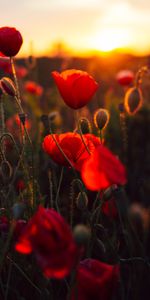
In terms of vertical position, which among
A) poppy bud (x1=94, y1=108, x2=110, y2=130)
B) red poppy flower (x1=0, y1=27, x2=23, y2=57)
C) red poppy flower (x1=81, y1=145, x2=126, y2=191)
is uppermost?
red poppy flower (x1=0, y1=27, x2=23, y2=57)

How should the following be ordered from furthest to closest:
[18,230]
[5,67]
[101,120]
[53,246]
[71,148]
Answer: [5,67], [101,120], [71,148], [18,230], [53,246]

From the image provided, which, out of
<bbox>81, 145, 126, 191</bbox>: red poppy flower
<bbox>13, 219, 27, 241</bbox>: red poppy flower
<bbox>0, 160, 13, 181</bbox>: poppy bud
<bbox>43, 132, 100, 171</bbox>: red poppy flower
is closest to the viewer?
<bbox>81, 145, 126, 191</bbox>: red poppy flower

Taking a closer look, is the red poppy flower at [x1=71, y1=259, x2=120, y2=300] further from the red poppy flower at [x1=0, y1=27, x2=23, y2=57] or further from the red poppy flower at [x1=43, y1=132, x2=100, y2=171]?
the red poppy flower at [x1=0, y1=27, x2=23, y2=57]

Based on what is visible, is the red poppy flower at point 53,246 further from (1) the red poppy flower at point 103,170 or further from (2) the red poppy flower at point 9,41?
(2) the red poppy flower at point 9,41

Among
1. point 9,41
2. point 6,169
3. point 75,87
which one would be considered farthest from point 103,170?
point 9,41

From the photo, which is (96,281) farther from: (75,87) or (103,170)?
(75,87)

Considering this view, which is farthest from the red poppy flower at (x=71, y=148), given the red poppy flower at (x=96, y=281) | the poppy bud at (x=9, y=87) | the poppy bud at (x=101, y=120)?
the red poppy flower at (x=96, y=281)

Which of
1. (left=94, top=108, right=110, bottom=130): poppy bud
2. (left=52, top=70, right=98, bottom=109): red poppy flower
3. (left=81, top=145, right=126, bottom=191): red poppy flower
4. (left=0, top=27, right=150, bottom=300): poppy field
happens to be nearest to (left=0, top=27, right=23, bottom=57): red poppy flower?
(left=0, top=27, right=150, bottom=300): poppy field
